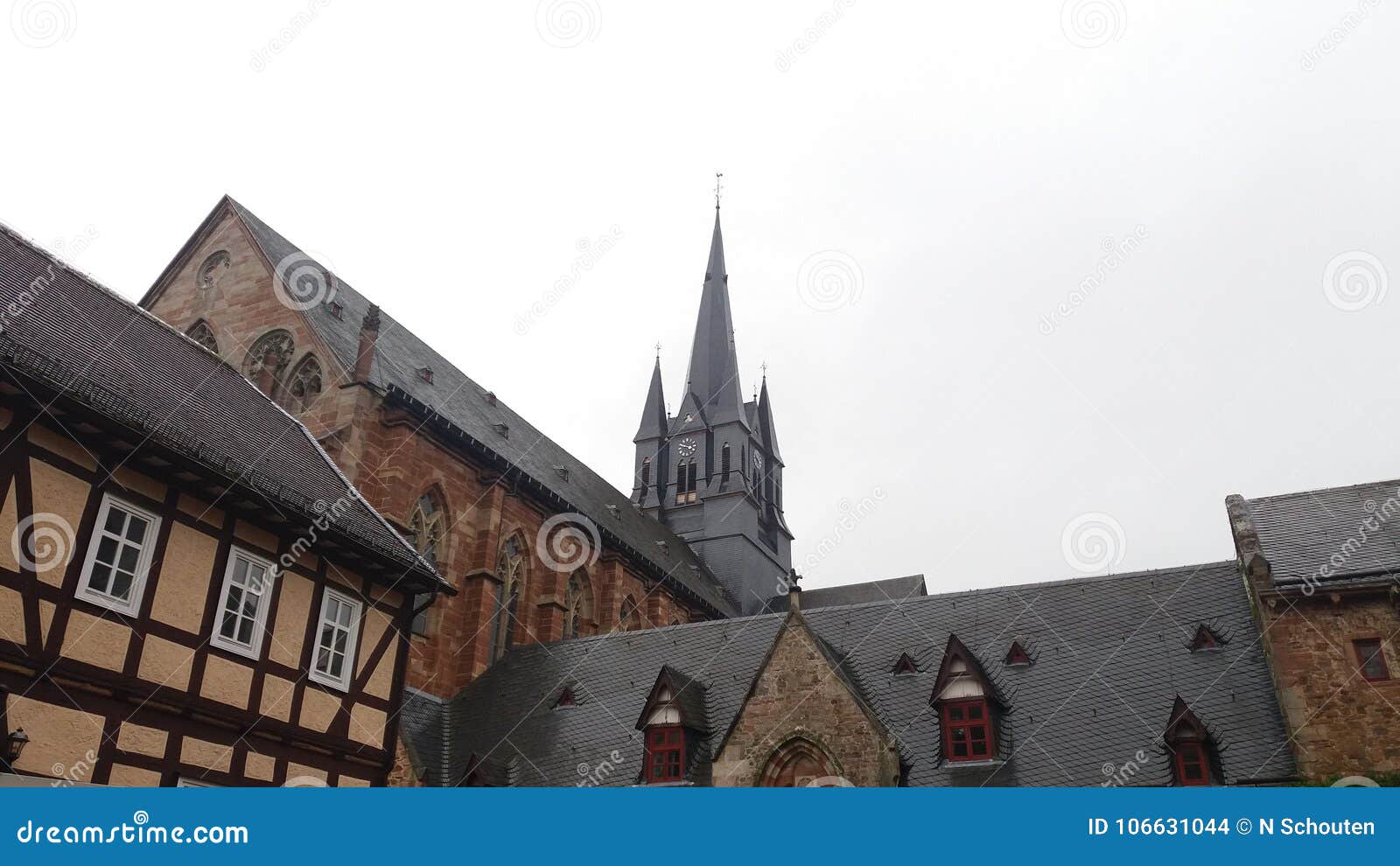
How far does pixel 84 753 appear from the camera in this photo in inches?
499

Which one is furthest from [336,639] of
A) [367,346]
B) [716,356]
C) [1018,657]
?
[716,356]

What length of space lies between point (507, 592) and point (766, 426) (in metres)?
30.5

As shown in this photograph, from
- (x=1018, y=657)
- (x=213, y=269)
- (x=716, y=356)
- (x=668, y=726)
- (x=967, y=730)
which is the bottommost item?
(x=967, y=730)

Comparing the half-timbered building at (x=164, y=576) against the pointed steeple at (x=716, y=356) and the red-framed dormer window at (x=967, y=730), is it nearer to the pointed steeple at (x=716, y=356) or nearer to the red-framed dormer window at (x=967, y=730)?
the red-framed dormer window at (x=967, y=730)

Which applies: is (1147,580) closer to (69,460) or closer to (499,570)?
(499,570)

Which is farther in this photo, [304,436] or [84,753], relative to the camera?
[304,436]

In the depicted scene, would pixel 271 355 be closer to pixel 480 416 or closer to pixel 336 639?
pixel 480 416

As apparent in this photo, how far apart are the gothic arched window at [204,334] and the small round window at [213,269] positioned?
1.25 meters

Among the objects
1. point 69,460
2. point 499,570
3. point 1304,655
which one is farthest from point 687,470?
point 69,460

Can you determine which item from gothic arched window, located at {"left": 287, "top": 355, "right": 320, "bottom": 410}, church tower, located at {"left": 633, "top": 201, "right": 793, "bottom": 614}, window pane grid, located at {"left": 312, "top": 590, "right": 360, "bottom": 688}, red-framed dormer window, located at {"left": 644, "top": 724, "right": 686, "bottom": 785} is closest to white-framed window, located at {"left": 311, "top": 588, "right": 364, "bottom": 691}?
window pane grid, located at {"left": 312, "top": 590, "right": 360, "bottom": 688}

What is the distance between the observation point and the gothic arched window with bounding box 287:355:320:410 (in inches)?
1079

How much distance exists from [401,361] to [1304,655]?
79.3ft

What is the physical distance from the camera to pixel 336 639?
17.1 meters

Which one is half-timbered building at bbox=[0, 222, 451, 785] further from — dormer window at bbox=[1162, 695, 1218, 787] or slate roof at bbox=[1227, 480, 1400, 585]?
slate roof at bbox=[1227, 480, 1400, 585]
